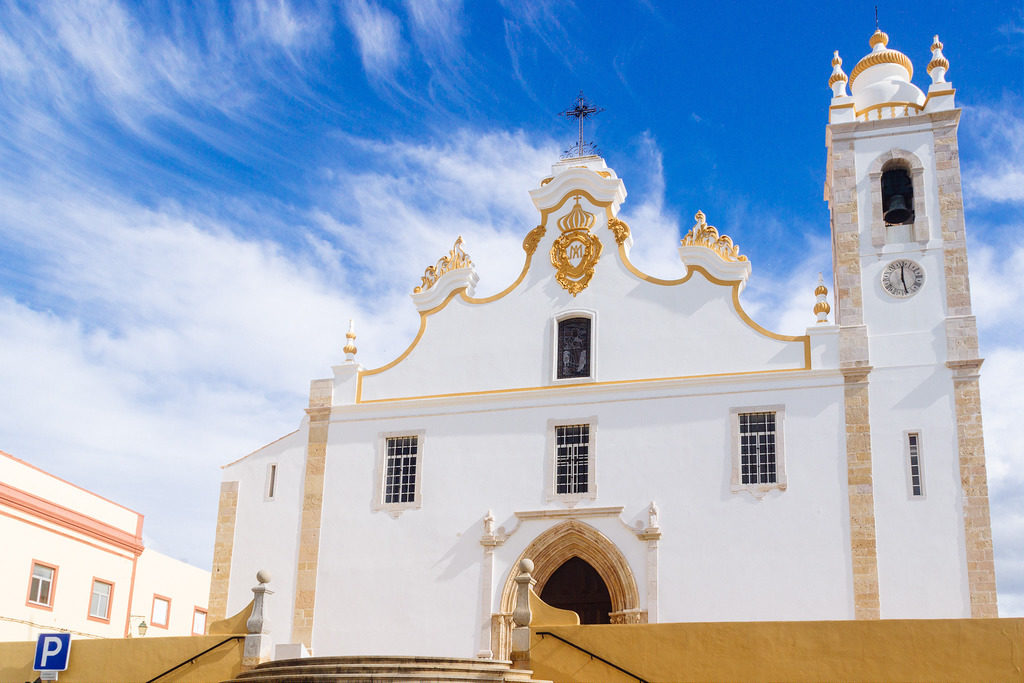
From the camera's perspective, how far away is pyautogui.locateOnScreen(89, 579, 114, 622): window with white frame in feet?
85.2

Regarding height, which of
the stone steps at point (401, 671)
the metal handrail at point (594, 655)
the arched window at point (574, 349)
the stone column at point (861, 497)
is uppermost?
the arched window at point (574, 349)

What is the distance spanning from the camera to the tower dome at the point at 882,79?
21.4 meters

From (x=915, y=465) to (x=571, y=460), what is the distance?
5635mm

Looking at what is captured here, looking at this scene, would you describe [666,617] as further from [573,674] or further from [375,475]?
[375,475]

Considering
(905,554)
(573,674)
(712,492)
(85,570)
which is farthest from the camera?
(85,570)

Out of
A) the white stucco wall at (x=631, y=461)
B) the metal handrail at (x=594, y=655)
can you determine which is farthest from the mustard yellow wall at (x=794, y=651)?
the white stucco wall at (x=631, y=461)

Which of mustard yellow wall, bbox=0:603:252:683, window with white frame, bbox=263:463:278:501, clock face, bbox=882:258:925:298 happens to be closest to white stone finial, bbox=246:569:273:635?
mustard yellow wall, bbox=0:603:252:683

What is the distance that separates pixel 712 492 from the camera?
18.9 metres

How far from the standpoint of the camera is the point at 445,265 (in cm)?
2216

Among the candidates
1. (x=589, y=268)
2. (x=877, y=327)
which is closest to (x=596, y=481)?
(x=589, y=268)

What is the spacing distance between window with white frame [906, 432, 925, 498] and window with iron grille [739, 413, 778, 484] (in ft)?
6.84

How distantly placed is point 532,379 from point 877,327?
5992 millimetres

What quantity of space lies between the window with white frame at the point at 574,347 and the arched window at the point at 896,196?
558 centimetres

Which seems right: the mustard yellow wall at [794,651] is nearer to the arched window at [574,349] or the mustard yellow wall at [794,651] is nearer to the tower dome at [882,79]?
the arched window at [574,349]
